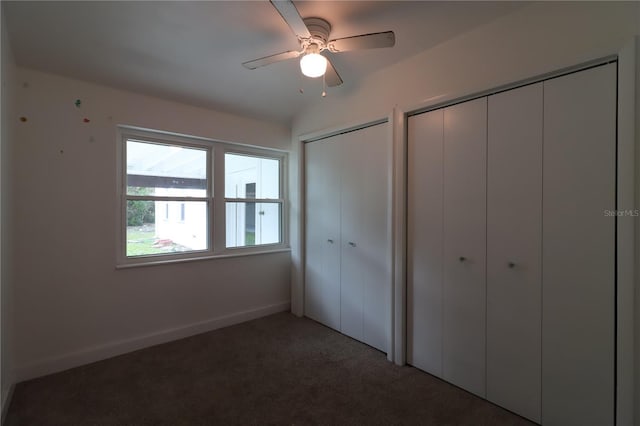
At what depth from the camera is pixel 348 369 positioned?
8.18ft

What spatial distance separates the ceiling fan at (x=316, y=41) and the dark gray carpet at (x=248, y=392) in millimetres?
2182

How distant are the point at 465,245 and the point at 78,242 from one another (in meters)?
3.12

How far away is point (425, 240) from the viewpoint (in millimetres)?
2451

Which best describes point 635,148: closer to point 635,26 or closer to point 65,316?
point 635,26

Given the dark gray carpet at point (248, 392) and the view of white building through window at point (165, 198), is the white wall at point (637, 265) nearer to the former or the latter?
the dark gray carpet at point (248, 392)

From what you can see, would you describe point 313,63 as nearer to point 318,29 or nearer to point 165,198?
point 318,29

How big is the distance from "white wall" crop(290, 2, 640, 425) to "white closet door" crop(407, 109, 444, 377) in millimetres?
193

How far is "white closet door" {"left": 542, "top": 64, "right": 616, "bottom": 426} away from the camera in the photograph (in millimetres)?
1629

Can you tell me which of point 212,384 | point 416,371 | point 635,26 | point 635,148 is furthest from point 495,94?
point 212,384

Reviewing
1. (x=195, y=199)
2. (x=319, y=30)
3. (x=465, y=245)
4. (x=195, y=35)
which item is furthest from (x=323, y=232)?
(x=195, y=35)

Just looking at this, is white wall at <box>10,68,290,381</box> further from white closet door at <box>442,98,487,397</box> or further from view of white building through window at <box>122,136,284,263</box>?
white closet door at <box>442,98,487,397</box>

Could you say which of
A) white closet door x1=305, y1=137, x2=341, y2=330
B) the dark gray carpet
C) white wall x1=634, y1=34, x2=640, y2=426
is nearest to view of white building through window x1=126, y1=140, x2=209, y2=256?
the dark gray carpet

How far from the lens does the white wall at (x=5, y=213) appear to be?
1868 millimetres

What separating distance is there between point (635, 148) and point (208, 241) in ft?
11.3
